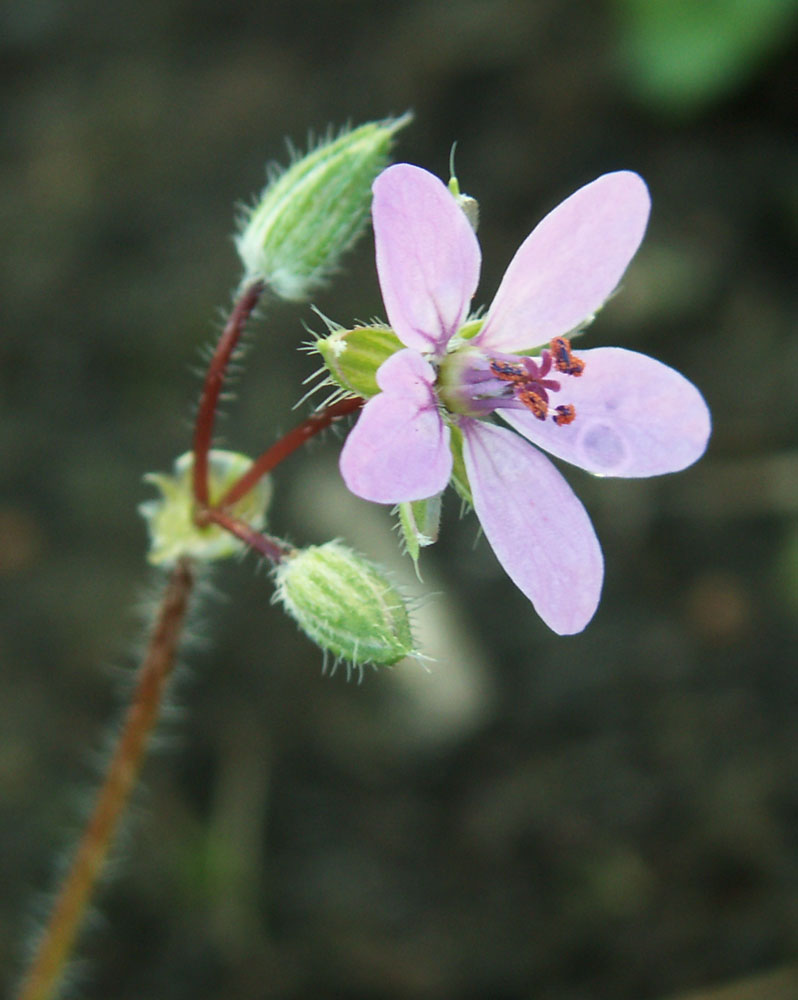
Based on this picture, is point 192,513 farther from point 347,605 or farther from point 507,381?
point 507,381

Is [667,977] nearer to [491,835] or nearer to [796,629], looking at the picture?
[491,835]

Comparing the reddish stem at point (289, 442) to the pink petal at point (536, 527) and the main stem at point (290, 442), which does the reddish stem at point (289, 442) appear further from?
the pink petal at point (536, 527)

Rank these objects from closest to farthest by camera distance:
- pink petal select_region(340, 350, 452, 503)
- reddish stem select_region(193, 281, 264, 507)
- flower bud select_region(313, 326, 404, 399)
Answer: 1. pink petal select_region(340, 350, 452, 503)
2. flower bud select_region(313, 326, 404, 399)
3. reddish stem select_region(193, 281, 264, 507)

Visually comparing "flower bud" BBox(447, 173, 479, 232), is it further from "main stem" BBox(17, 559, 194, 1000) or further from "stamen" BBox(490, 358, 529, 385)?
"main stem" BBox(17, 559, 194, 1000)

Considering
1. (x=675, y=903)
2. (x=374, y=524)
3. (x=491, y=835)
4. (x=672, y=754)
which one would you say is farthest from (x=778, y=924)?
(x=374, y=524)

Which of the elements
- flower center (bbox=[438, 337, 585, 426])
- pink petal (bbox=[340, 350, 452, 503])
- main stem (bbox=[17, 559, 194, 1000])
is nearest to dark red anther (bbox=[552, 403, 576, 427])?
flower center (bbox=[438, 337, 585, 426])

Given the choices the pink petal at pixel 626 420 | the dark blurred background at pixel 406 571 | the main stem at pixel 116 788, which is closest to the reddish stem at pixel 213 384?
the main stem at pixel 116 788
